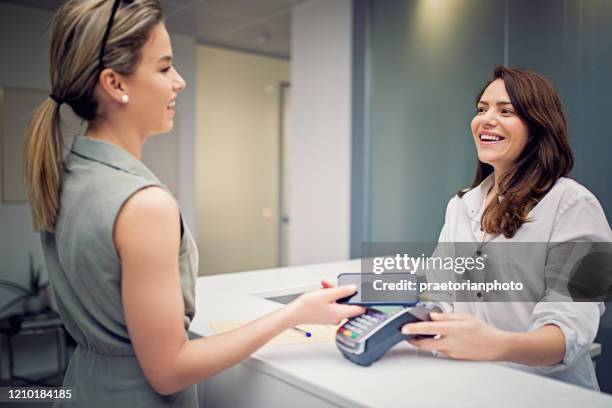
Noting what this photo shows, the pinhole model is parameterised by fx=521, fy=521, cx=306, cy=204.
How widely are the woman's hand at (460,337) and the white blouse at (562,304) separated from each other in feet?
0.55

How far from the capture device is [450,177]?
8.55 feet

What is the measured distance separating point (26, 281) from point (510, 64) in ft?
10.2

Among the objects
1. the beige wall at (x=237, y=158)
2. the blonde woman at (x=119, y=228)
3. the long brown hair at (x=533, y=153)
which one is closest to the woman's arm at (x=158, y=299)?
the blonde woman at (x=119, y=228)

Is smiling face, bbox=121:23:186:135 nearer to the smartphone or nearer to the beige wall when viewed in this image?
the smartphone

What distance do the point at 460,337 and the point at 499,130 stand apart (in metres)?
0.63

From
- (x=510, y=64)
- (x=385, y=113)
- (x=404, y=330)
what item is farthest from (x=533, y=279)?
(x=385, y=113)

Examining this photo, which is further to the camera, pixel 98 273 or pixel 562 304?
pixel 562 304

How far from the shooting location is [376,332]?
88 centimetres

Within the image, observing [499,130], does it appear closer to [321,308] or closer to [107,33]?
[321,308]

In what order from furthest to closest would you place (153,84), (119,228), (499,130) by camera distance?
(499,130)
(153,84)
(119,228)

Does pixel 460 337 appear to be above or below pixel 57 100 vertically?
below

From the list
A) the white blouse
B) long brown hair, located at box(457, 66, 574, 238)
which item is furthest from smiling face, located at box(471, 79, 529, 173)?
the white blouse

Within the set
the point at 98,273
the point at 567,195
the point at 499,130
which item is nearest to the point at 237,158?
the point at 499,130

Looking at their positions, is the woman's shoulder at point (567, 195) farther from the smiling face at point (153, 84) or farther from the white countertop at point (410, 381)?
the smiling face at point (153, 84)
